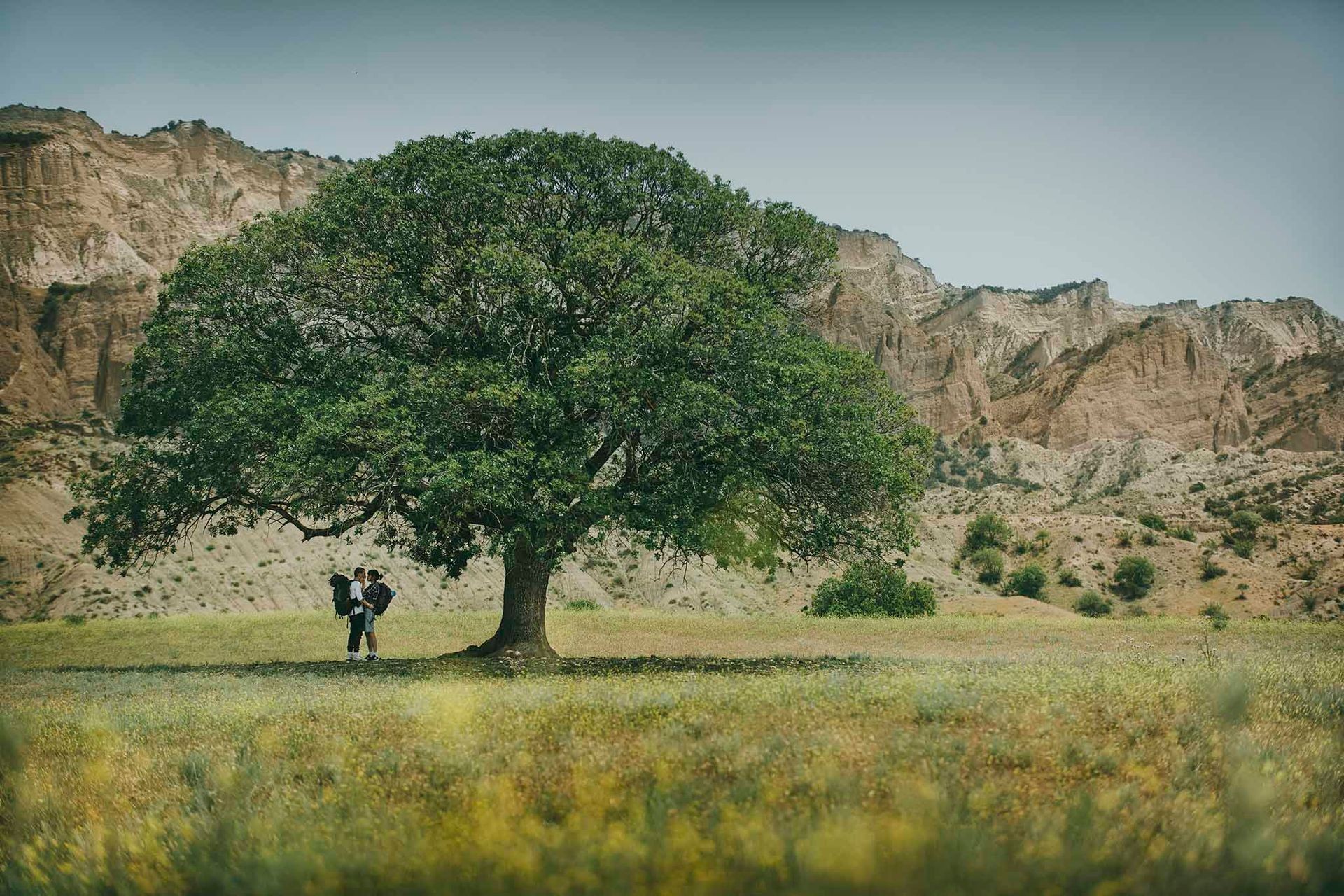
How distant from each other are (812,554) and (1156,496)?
93.8m

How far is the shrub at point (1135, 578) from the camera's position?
68.1 m

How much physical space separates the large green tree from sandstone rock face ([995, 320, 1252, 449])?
130 metres

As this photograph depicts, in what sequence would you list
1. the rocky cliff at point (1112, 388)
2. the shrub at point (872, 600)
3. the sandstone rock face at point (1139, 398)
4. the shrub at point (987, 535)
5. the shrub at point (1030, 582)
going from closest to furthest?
the shrub at point (872, 600)
the shrub at point (1030, 582)
the shrub at point (987, 535)
the rocky cliff at point (1112, 388)
the sandstone rock face at point (1139, 398)

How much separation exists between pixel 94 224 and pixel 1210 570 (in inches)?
4538

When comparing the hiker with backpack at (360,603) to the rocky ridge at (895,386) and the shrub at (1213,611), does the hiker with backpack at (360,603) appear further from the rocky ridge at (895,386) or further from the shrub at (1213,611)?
the shrub at (1213,611)

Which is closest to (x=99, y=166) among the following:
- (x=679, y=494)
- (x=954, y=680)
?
(x=679, y=494)

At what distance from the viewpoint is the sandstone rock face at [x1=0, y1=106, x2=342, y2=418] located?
8125 cm

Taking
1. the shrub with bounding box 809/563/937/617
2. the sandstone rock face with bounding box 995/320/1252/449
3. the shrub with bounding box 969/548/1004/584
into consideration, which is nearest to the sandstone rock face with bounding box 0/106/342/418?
the shrub with bounding box 809/563/937/617

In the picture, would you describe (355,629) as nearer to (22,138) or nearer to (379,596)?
(379,596)

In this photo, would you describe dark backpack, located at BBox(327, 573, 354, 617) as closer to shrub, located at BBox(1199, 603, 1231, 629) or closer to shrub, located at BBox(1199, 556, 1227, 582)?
shrub, located at BBox(1199, 603, 1231, 629)

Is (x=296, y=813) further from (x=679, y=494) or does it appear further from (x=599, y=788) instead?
(x=679, y=494)

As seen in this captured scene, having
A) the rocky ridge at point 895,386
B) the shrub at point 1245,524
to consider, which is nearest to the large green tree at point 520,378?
the rocky ridge at point 895,386

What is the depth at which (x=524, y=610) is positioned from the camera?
73.3 ft

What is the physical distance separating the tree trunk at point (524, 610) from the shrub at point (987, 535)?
2597 inches
